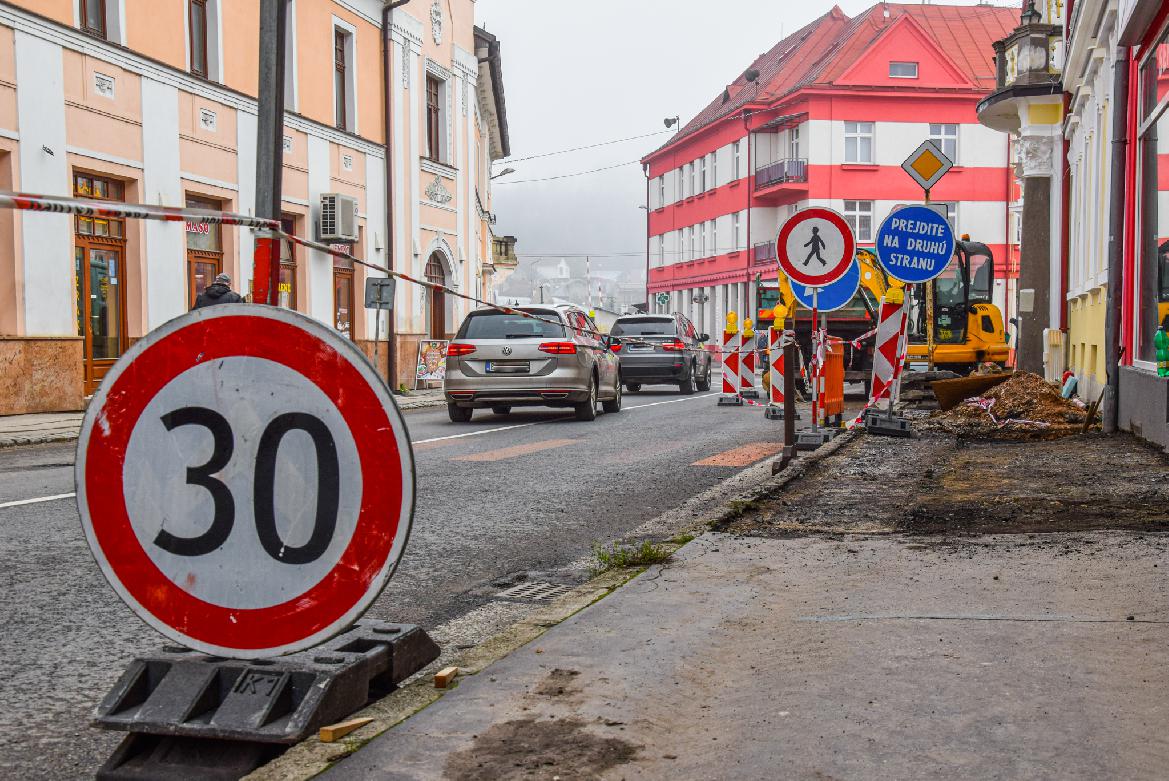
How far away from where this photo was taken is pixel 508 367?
17.6 m

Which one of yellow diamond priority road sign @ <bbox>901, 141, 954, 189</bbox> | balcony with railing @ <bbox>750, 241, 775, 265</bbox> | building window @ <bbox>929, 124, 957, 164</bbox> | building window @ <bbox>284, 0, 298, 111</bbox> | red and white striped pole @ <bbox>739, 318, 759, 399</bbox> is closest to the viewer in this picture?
yellow diamond priority road sign @ <bbox>901, 141, 954, 189</bbox>

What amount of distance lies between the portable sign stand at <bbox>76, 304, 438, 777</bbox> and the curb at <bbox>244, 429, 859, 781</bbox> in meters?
0.19

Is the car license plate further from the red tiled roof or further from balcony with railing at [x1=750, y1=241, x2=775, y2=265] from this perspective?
the red tiled roof

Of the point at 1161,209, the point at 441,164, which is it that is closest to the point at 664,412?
the point at 1161,209

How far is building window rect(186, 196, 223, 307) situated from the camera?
2212cm

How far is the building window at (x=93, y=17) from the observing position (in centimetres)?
1895

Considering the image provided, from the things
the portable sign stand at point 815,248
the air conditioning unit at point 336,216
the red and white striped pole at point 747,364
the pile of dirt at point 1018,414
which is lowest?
the pile of dirt at point 1018,414

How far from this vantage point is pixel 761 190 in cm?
5684

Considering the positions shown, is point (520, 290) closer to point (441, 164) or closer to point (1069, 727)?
point (441, 164)

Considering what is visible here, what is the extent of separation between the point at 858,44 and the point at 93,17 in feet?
141

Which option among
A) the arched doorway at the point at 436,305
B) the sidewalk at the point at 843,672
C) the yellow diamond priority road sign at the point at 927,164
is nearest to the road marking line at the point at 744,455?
the yellow diamond priority road sign at the point at 927,164

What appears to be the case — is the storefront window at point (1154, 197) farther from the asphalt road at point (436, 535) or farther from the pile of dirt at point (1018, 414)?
the asphalt road at point (436, 535)

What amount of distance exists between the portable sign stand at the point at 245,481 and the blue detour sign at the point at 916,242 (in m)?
10.8

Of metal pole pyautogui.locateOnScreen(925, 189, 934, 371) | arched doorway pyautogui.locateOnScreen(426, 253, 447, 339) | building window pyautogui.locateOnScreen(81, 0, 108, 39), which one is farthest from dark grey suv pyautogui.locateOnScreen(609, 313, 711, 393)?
building window pyautogui.locateOnScreen(81, 0, 108, 39)
